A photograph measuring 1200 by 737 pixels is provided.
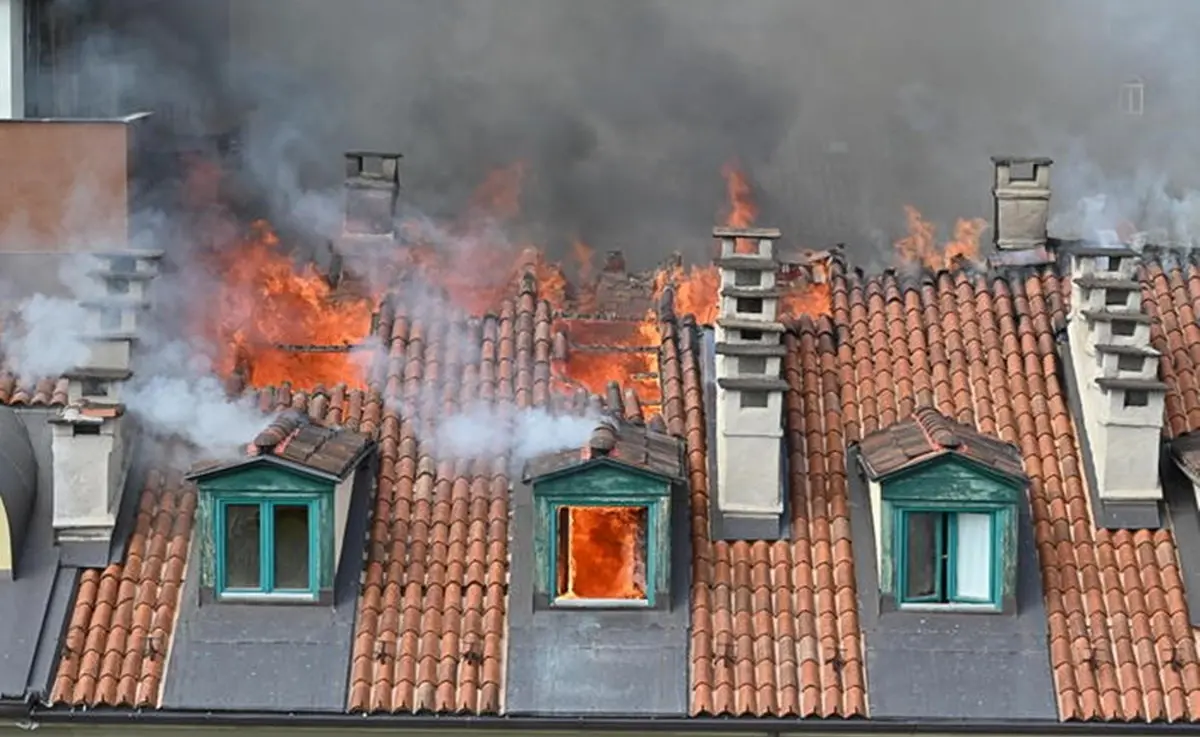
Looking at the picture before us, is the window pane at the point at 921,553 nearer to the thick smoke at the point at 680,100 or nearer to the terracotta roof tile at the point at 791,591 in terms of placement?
the terracotta roof tile at the point at 791,591

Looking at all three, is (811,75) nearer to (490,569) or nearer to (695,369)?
(695,369)

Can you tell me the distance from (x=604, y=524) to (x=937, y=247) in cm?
809

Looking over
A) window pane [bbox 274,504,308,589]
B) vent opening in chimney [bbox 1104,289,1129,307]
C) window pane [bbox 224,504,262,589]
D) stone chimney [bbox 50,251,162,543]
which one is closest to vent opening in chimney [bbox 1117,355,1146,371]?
vent opening in chimney [bbox 1104,289,1129,307]

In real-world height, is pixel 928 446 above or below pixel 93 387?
below

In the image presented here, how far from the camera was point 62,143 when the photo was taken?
2120 centimetres

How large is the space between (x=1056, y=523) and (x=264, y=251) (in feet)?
27.3

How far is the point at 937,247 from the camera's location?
24.2m

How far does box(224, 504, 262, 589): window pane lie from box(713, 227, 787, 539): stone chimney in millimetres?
3869

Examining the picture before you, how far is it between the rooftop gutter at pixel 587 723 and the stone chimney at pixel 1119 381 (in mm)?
2274

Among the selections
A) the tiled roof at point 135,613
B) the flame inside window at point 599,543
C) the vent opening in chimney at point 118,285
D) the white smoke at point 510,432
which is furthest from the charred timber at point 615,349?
the vent opening in chimney at point 118,285

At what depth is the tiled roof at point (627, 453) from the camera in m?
17.3

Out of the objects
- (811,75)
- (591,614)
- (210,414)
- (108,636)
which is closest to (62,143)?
(210,414)

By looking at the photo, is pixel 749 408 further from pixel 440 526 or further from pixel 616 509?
pixel 440 526

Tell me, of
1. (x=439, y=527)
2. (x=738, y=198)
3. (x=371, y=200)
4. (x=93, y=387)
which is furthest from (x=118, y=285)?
(x=738, y=198)
